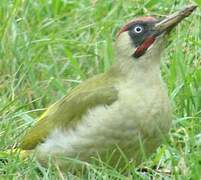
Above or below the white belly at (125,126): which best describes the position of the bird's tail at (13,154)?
below

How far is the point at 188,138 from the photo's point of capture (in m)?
6.43

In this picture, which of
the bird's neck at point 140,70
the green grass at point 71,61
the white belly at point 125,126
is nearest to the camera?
the white belly at point 125,126

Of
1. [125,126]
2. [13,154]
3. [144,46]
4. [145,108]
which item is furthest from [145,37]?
[13,154]

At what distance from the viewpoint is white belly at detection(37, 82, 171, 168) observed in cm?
594

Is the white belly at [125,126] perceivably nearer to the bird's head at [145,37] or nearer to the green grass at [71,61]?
the green grass at [71,61]

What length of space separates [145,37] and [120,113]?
19.7 inches

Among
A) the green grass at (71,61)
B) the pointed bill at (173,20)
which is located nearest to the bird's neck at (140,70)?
the pointed bill at (173,20)

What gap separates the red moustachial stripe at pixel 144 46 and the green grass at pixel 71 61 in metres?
0.52

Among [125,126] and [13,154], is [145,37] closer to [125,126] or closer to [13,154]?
[125,126]

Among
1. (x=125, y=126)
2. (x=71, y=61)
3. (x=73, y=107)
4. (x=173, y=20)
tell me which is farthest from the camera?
(x=71, y=61)

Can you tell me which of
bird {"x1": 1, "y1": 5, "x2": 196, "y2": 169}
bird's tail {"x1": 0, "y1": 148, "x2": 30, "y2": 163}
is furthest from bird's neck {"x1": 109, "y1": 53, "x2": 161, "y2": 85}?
bird's tail {"x1": 0, "y1": 148, "x2": 30, "y2": 163}

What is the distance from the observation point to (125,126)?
5.92m

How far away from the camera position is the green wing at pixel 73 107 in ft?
20.2

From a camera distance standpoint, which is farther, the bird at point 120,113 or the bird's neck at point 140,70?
the bird's neck at point 140,70
